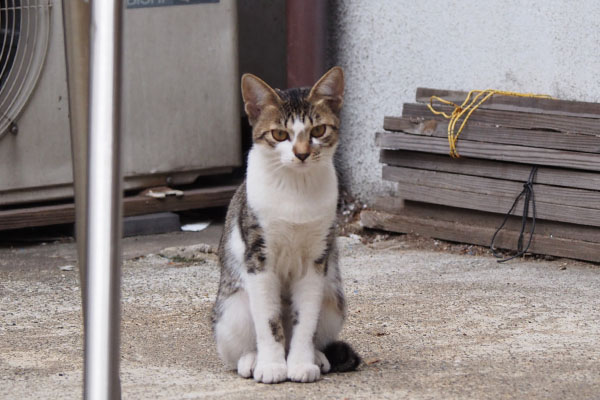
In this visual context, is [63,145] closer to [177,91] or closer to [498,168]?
[177,91]

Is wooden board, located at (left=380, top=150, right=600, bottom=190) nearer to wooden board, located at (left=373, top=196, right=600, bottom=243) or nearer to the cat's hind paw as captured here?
wooden board, located at (left=373, top=196, right=600, bottom=243)

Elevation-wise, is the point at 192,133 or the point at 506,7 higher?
the point at 506,7

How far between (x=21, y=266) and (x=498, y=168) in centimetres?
269

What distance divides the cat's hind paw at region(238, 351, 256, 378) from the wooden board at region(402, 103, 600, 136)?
239 centimetres

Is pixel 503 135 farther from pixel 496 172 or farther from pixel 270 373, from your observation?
pixel 270 373

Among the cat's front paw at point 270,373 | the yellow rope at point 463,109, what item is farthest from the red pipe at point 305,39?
the cat's front paw at point 270,373

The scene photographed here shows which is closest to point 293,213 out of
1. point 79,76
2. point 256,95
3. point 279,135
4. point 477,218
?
point 279,135

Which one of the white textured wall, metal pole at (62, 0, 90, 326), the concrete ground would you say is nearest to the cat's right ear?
the concrete ground

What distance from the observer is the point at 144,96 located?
5465 mm

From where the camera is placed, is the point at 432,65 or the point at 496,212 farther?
the point at 432,65

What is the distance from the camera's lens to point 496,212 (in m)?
4.81

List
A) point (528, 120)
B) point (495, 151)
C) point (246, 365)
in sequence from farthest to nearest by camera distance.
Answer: point (495, 151), point (528, 120), point (246, 365)

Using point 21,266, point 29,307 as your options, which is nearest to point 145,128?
point 21,266

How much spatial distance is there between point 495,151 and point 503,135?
0.32 feet
